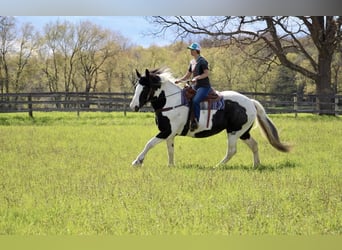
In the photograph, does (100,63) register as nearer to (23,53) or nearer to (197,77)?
(23,53)

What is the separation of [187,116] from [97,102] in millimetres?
828

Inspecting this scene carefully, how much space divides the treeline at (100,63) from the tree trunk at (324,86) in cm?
6

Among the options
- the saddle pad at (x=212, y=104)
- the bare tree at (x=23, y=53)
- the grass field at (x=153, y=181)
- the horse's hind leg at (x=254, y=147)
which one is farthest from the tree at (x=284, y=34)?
the bare tree at (x=23, y=53)

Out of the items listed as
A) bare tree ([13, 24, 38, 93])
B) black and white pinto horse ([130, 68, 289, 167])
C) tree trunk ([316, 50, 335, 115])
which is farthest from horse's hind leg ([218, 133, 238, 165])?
bare tree ([13, 24, 38, 93])

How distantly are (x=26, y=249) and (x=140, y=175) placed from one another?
1.09m

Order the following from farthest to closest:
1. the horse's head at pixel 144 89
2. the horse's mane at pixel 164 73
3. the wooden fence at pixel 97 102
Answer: the wooden fence at pixel 97 102 → the horse's mane at pixel 164 73 → the horse's head at pixel 144 89

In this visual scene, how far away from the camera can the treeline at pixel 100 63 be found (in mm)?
4523

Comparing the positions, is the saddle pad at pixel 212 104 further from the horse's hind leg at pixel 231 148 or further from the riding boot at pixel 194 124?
the horse's hind leg at pixel 231 148

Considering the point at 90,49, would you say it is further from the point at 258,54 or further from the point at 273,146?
the point at 273,146

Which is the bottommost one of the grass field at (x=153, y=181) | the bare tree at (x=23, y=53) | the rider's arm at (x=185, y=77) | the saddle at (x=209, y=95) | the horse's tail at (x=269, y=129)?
the grass field at (x=153, y=181)

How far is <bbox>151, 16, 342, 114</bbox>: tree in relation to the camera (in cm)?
444

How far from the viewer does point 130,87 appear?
179 inches

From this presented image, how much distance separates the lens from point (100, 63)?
469cm

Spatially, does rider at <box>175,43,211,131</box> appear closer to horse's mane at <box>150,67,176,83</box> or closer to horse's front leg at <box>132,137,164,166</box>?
horse's mane at <box>150,67,176,83</box>
